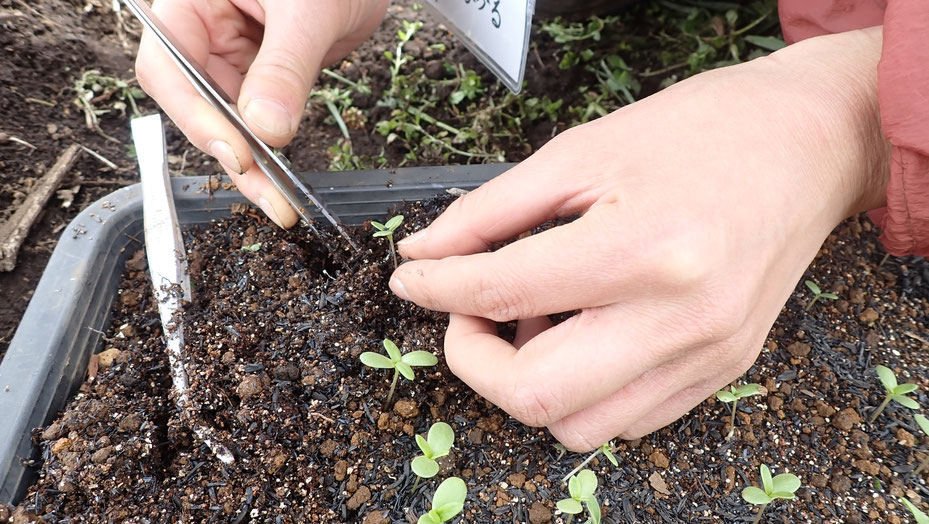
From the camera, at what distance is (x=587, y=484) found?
92 centimetres

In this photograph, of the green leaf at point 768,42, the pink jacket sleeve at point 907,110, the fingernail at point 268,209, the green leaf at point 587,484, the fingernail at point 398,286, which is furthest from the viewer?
the green leaf at point 768,42

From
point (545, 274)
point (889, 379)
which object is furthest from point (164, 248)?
point (889, 379)

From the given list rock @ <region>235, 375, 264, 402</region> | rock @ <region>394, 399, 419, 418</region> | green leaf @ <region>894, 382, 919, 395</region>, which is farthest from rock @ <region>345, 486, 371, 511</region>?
green leaf @ <region>894, 382, 919, 395</region>

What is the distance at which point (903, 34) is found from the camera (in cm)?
83

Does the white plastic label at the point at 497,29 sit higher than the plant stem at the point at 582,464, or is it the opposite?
the white plastic label at the point at 497,29

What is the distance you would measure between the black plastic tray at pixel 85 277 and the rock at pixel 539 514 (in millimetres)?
705

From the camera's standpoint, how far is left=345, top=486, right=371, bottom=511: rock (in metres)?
1.01

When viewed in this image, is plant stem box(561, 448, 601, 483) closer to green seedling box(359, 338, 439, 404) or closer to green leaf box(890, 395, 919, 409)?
green seedling box(359, 338, 439, 404)

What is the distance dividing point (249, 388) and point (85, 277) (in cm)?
44

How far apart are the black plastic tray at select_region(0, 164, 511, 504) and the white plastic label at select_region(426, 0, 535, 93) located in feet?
0.75

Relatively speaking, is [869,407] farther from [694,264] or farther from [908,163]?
[694,264]

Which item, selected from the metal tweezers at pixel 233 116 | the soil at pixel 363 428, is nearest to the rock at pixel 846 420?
the soil at pixel 363 428

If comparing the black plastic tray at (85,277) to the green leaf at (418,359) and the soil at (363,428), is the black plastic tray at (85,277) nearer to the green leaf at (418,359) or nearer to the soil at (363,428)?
the soil at (363,428)

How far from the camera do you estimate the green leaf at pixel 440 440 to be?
931 mm
